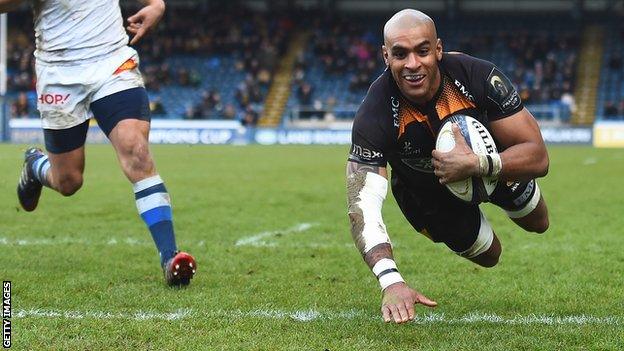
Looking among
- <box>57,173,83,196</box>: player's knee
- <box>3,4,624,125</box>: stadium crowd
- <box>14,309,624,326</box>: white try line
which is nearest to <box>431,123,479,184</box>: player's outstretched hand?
<box>14,309,624,326</box>: white try line

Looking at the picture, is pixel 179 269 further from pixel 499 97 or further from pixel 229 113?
pixel 229 113

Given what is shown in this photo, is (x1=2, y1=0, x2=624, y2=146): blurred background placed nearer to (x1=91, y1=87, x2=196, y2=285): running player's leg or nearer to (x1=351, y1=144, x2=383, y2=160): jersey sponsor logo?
(x1=91, y1=87, x2=196, y2=285): running player's leg

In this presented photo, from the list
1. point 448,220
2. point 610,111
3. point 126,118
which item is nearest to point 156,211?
point 126,118

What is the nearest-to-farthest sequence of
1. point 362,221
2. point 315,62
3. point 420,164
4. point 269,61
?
1. point 362,221
2. point 420,164
3. point 269,61
4. point 315,62

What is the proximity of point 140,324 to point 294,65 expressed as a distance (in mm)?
34981

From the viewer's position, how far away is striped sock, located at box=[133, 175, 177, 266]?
223 inches

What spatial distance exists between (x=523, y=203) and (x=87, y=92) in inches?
111

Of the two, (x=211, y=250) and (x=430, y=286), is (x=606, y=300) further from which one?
(x=211, y=250)

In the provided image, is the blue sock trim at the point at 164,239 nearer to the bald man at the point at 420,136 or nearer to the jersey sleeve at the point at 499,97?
the bald man at the point at 420,136

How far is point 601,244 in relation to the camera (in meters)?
7.70

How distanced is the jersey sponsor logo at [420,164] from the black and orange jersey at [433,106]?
134 millimetres

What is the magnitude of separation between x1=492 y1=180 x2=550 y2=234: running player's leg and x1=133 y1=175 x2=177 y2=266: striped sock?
1980mm

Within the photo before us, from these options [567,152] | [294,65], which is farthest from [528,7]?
[567,152]

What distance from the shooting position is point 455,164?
4.03 meters
